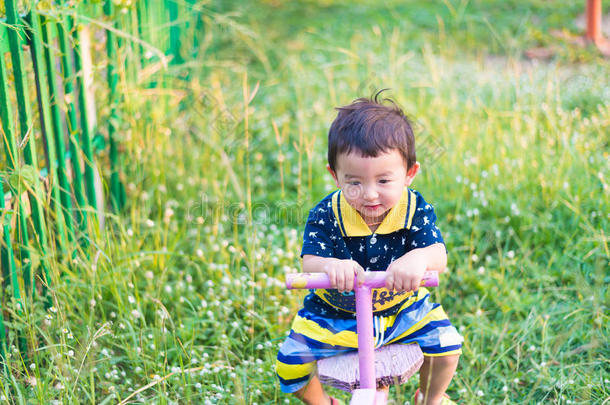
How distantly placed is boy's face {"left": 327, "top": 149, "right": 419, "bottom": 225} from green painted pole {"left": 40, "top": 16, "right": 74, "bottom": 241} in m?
1.36

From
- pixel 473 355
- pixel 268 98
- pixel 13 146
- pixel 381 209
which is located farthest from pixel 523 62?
pixel 13 146

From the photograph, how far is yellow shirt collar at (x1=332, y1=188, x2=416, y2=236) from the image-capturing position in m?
2.13

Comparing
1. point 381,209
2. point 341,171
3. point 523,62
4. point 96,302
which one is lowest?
point 96,302

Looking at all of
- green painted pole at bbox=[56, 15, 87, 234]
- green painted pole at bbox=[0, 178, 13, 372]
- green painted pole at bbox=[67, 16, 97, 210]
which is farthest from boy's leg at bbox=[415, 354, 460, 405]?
green painted pole at bbox=[67, 16, 97, 210]

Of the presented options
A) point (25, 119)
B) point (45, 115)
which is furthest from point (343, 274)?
point (45, 115)

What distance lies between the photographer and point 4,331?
234cm

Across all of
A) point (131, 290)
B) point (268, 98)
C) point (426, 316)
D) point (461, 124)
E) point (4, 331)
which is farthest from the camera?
point (268, 98)

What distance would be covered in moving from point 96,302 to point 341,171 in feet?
4.27

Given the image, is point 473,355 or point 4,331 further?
point 473,355

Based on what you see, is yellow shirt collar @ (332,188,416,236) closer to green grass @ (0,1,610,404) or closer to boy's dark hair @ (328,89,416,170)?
boy's dark hair @ (328,89,416,170)

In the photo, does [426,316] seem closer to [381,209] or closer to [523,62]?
[381,209]

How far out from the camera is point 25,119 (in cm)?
249

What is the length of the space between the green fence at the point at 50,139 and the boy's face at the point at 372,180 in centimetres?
119

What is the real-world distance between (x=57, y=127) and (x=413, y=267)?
1.82 m
